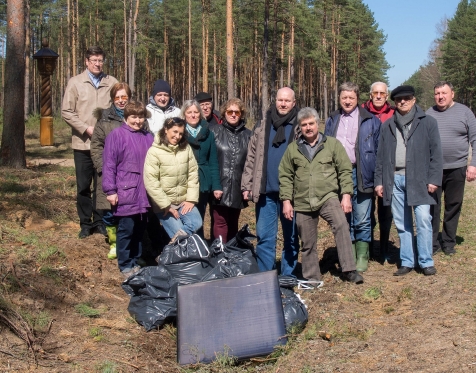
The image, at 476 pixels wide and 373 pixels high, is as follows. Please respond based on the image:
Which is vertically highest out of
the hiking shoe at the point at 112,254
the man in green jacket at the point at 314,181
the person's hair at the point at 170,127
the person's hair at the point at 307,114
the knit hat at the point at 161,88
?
the knit hat at the point at 161,88

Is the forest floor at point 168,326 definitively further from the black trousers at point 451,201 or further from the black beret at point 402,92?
the black beret at point 402,92

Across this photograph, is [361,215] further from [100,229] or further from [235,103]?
[100,229]

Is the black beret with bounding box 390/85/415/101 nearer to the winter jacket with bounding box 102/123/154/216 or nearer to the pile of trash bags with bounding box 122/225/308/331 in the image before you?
the pile of trash bags with bounding box 122/225/308/331

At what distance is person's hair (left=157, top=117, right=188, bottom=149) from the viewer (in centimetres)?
520

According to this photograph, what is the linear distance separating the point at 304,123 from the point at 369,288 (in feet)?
5.95

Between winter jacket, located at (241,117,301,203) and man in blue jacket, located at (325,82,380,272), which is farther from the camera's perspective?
man in blue jacket, located at (325,82,380,272)

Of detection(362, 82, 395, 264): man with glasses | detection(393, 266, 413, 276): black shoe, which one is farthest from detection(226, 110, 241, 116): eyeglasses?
detection(393, 266, 413, 276): black shoe

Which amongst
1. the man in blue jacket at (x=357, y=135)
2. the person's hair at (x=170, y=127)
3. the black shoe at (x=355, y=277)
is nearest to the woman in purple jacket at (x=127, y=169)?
the person's hair at (x=170, y=127)

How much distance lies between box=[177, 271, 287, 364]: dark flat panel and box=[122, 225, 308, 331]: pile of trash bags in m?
0.32

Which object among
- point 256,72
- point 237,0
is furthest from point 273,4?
point 256,72

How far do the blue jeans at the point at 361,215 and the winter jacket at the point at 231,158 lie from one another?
1208 mm

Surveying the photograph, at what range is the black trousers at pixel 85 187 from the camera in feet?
20.9

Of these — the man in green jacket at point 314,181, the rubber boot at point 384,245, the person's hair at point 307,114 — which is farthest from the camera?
the rubber boot at point 384,245

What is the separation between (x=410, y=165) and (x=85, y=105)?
367 centimetres
